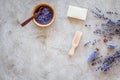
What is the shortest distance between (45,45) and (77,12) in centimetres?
24

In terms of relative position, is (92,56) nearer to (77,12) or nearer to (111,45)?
(111,45)

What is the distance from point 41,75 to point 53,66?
0.08 meters

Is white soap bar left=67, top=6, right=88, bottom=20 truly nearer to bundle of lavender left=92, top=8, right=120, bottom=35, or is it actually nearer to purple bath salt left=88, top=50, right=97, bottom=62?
bundle of lavender left=92, top=8, right=120, bottom=35

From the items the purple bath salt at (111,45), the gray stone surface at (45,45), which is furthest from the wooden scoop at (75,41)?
the purple bath salt at (111,45)

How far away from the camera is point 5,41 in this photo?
1.62m

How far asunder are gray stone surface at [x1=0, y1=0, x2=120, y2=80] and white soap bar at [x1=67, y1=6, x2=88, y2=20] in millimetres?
27

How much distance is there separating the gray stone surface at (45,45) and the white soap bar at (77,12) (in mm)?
27

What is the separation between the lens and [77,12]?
1557 millimetres

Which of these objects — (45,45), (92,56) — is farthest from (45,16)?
(92,56)

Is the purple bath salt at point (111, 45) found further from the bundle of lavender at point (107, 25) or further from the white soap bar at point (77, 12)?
the white soap bar at point (77, 12)

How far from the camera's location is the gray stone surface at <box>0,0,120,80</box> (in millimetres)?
1563

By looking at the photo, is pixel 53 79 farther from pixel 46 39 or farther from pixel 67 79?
pixel 46 39

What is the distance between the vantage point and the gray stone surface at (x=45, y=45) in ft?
5.13

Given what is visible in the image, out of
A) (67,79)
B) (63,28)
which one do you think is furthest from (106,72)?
(63,28)
